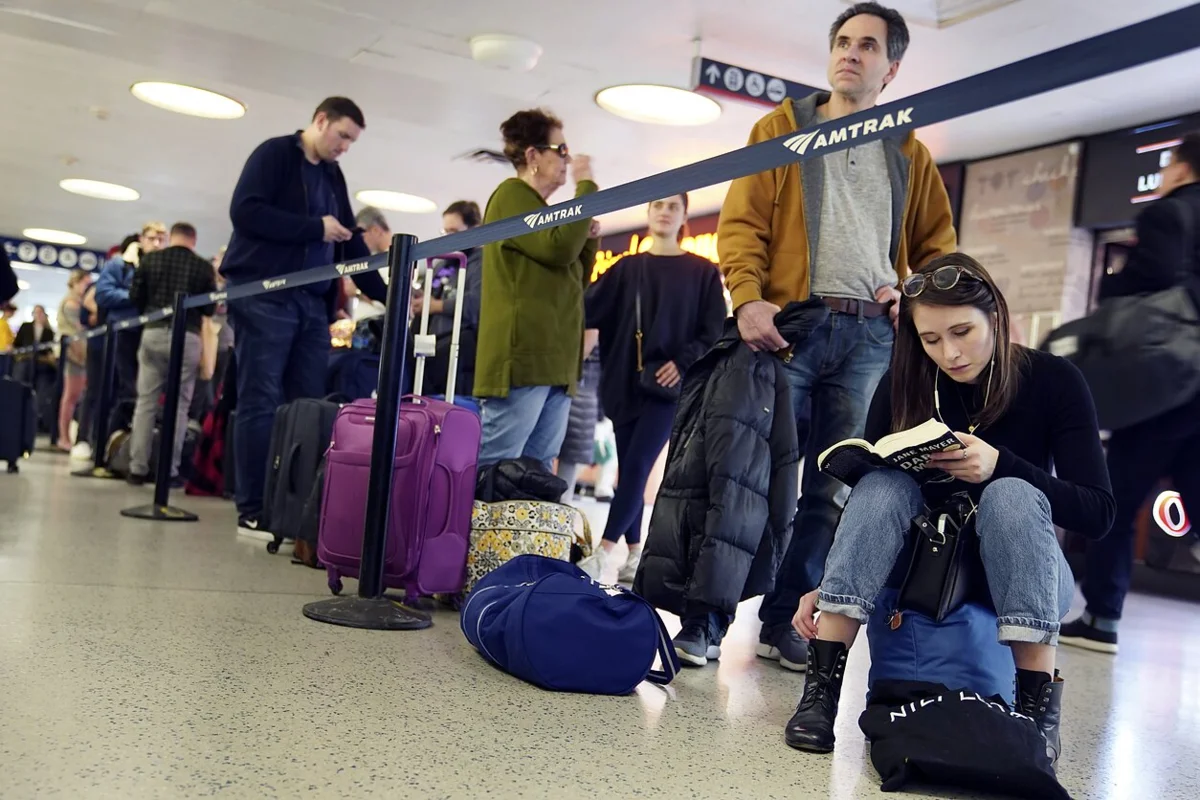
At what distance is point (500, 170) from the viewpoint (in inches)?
436

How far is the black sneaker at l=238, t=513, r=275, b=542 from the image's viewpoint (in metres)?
4.07

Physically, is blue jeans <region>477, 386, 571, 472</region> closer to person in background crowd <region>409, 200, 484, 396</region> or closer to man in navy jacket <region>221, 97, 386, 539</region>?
person in background crowd <region>409, 200, 484, 396</region>

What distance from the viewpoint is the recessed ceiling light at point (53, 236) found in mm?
17953

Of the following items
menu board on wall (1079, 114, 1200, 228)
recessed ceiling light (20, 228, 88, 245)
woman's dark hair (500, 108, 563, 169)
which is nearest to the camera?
woman's dark hair (500, 108, 563, 169)

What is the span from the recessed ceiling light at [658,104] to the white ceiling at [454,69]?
0.16 m

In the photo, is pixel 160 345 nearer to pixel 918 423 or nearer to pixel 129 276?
pixel 129 276

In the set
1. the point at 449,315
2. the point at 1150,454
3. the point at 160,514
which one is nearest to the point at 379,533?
the point at 449,315

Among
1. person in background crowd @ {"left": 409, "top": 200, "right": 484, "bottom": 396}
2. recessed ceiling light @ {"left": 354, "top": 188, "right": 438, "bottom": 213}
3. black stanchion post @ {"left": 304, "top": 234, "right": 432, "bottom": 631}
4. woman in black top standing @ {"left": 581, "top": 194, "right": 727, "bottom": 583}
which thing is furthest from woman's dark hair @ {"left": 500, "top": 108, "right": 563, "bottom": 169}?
recessed ceiling light @ {"left": 354, "top": 188, "right": 438, "bottom": 213}

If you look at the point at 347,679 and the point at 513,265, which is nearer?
the point at 347,679

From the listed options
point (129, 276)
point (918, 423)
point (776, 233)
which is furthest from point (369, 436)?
point (129, 276)

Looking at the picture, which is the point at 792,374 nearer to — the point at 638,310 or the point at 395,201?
the point at 638,310

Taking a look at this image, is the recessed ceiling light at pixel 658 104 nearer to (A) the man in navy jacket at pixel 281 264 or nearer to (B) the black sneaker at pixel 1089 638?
(A) the man in navy jacket at pixel 281 264

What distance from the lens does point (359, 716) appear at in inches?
69.9

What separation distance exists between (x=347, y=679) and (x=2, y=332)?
8.13 metres
